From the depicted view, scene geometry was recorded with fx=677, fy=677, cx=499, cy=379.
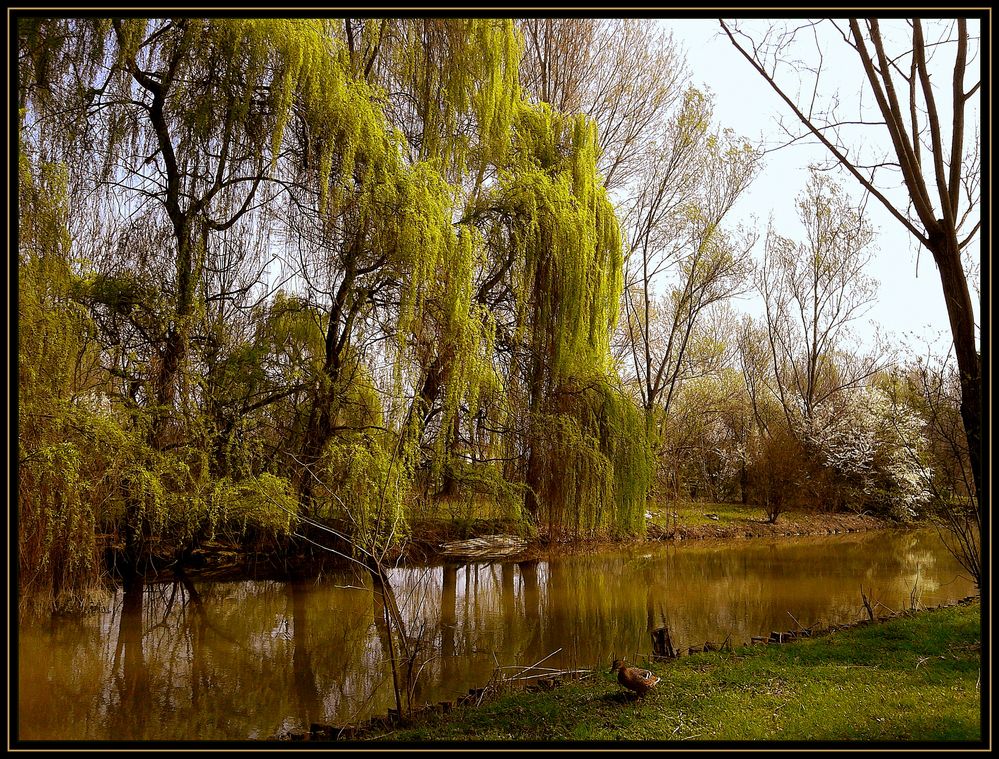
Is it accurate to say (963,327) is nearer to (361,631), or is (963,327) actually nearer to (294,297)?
Answer: (361,631)

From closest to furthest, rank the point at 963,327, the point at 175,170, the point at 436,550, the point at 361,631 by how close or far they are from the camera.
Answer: the point at 963,327 → the point at 361,631 → the point at 175,170 → the point at 436,550

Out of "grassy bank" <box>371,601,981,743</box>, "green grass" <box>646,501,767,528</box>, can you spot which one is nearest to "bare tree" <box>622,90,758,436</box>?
"green grass" <box>646,501,767,528</box>

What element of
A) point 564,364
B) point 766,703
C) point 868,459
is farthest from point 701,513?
point 766,703

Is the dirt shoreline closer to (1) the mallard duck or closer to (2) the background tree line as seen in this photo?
(2) the background tree line

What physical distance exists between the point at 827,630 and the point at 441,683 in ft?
11.9

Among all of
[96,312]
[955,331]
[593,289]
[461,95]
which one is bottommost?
[955,331]

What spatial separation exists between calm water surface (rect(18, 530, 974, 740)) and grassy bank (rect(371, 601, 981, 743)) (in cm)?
61

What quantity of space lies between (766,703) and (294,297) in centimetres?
687

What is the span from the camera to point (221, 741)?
3992 mm

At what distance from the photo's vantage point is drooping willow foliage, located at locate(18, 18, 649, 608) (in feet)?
19.5

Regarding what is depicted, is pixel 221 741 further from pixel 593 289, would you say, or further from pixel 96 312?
pixel 593 289

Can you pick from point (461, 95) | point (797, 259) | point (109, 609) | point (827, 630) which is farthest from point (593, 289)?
point (797, 259)

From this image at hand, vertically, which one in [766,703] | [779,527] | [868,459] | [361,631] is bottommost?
[779,527]

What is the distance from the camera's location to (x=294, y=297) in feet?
28.3
